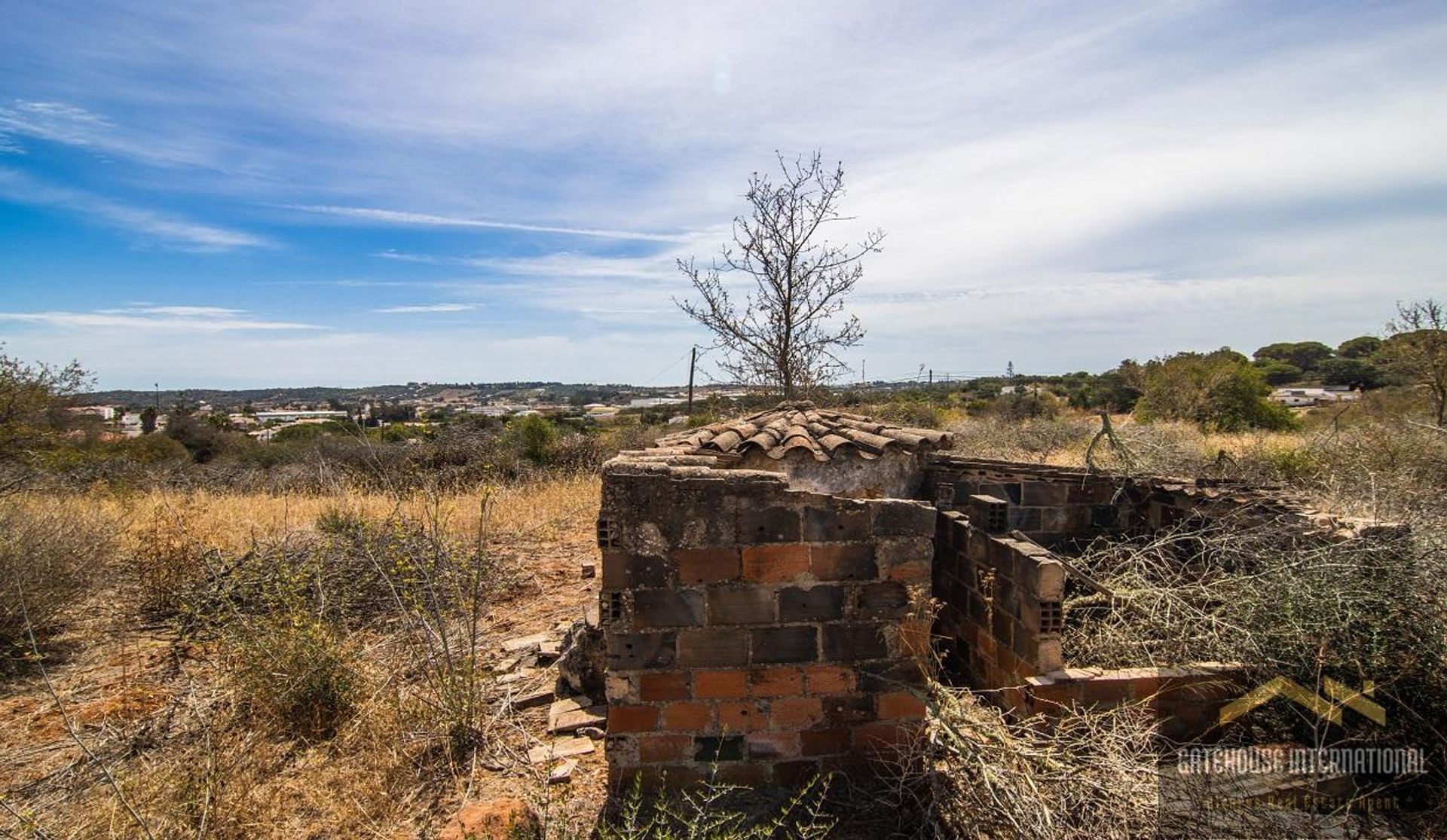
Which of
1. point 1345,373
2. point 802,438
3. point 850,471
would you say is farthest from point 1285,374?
point 802,438

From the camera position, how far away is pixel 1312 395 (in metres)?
25.6

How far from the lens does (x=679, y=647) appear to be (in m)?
3.54

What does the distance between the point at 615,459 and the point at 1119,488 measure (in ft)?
15.3

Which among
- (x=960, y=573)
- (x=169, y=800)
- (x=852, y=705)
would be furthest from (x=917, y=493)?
(x=169, y=800)

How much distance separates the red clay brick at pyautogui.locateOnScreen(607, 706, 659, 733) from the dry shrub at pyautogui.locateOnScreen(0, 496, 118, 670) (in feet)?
17.2

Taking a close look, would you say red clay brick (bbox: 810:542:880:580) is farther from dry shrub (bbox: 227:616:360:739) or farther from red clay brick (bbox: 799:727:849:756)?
dry shrub (bbox: 227:616:360:739)

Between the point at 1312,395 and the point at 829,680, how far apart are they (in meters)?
31.0

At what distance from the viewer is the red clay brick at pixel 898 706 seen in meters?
3.59

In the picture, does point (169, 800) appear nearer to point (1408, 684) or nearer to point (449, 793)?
point (449, 793)

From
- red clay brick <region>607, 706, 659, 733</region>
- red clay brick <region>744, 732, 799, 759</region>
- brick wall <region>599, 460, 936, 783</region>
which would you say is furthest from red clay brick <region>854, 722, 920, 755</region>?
red clay brick <region>607, 706, 659, 733</region>

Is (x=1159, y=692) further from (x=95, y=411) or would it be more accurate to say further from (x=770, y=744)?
(x=95, y=411)

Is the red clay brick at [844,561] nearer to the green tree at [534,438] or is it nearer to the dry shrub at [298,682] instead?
the dry shrub at [298,682]

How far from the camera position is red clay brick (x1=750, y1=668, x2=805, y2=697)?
11.7 ft

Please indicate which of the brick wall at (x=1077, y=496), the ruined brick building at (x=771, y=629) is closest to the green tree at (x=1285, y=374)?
the brick wall at (x=1077, y=496)
